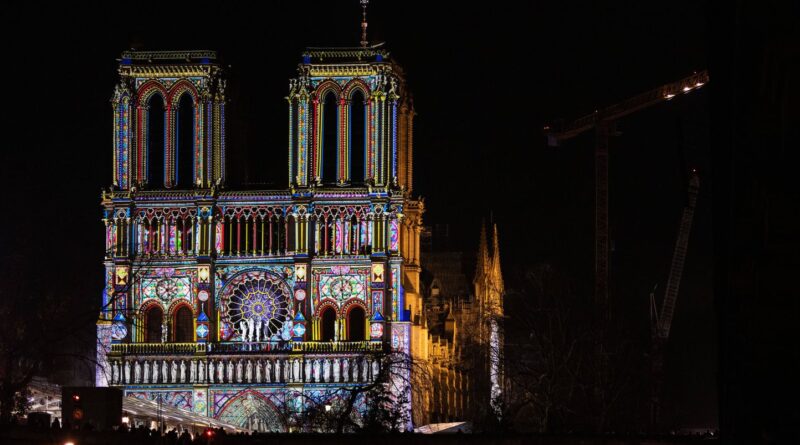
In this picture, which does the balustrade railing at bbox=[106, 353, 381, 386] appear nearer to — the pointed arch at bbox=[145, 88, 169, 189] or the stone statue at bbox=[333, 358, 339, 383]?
the stone statue at bbox=[333, 358, 339, 383]

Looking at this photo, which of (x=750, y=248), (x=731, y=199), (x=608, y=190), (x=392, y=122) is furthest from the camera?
(x=608, y=190)

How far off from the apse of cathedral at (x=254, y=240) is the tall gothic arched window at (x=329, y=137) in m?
0.09

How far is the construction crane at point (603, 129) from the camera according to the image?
155m

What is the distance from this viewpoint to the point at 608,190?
161 metres

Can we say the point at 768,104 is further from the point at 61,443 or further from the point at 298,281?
the point at 298,281

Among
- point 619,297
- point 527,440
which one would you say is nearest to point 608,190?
point 619,297

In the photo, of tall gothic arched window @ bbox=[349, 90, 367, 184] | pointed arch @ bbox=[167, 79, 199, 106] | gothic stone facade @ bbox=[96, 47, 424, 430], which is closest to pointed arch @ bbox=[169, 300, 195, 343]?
gothic stone facade @ bbox=[96, 47, 424, 430]

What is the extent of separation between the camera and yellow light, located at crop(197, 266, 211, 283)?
113625 mm

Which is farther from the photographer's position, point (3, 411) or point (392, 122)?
point (392, 122)

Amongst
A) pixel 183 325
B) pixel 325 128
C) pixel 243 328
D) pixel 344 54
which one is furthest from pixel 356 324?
pixel 344 54

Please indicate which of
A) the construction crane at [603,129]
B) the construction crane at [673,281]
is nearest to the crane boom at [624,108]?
the construction crane at [603,129]

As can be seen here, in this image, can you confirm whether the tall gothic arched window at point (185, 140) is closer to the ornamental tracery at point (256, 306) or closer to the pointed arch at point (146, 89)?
the pointed arch at point (146, 89)

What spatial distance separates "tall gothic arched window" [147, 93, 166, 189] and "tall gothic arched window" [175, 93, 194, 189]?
0.95m

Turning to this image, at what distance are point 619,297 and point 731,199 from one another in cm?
11466
